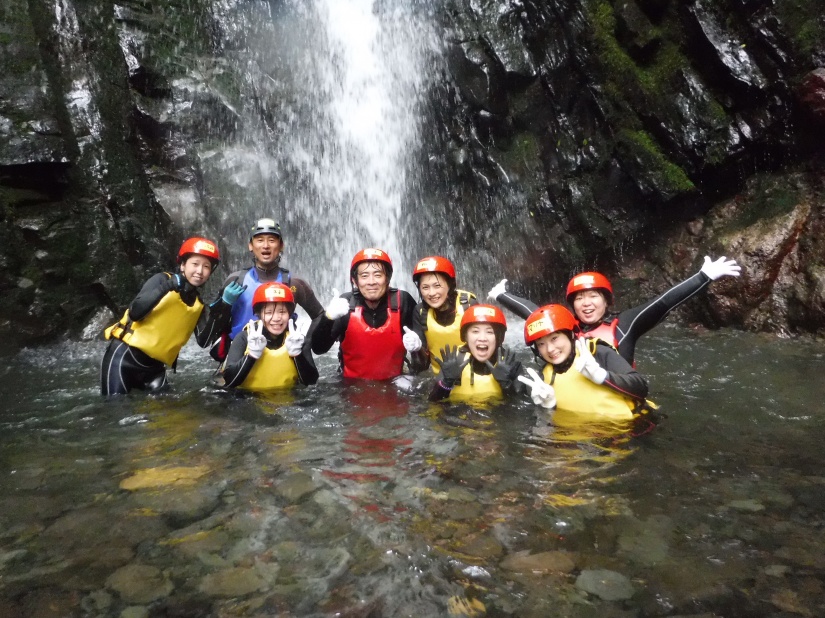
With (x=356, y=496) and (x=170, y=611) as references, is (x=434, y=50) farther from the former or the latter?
(x=170, y=611)

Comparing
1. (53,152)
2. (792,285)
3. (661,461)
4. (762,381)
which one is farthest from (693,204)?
(53,152)

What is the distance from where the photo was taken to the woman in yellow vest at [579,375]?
4.71m

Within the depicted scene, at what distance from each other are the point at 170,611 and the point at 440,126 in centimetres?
1188

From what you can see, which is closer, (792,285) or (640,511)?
(640,511)

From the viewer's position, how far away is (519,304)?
6.46m

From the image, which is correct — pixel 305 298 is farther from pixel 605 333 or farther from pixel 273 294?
pixel 605 333

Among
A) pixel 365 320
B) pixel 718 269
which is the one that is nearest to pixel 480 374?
pixel 365 320

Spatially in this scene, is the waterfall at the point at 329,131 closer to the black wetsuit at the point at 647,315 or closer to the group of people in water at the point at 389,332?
the group of people in water at the point at 389,332

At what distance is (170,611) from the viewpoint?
242 cm

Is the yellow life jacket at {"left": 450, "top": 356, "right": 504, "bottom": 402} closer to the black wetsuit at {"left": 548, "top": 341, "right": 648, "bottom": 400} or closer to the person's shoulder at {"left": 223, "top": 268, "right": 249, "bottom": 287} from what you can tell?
the black wetsuit at {"left": 548, "top": 341, "right": 648, "bottom": 400}

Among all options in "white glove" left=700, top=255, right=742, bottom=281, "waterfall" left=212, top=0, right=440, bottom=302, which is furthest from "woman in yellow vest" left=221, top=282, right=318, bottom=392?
"waterfall" left=212, top=0, right=440, bottom=302

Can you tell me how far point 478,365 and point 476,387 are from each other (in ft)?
0.75

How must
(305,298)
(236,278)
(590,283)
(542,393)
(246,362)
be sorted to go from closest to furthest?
(542,393) < (590,283) < (246,362) < (236,278) < (305,298)

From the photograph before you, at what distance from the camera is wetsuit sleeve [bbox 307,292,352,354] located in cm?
611
